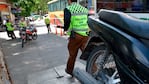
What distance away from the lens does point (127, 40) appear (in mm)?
2381

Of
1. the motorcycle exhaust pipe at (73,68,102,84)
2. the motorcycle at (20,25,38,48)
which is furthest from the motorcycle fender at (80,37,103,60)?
the motorcycle at (20,25,38,48)

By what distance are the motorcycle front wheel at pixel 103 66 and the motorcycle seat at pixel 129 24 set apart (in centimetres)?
43

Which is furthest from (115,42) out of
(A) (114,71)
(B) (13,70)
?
(B) (13,70)

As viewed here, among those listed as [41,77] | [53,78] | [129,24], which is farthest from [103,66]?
[41,77]

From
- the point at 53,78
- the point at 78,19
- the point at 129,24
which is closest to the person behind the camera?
the point at 129,24

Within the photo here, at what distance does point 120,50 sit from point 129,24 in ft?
0.89

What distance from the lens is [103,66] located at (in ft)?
10.4

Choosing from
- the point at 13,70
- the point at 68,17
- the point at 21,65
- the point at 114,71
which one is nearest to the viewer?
the point at 114,71

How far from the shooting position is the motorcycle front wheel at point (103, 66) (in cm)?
296

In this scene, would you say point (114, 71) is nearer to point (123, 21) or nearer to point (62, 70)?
point (123, 21)

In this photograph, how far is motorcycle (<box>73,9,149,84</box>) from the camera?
2273 mm

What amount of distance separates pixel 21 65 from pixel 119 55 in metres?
5.73

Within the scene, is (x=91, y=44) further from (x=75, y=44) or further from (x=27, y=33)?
(x=27, y=33)

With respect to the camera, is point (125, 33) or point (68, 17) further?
point (68, 17)
